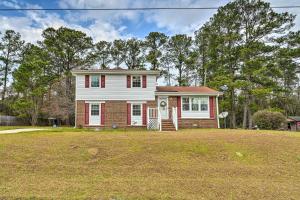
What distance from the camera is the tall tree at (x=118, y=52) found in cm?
3478

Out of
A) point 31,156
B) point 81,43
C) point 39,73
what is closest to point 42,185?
point 31,156

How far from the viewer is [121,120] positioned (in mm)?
18609

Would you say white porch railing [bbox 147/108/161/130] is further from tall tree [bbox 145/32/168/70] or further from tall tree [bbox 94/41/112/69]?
tall tree [bbox 94/41/112/69]

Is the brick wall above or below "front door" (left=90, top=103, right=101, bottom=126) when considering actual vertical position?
below

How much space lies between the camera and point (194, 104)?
1962cm

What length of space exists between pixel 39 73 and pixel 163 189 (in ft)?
89.1

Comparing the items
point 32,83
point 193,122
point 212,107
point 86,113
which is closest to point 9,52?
point 32,83

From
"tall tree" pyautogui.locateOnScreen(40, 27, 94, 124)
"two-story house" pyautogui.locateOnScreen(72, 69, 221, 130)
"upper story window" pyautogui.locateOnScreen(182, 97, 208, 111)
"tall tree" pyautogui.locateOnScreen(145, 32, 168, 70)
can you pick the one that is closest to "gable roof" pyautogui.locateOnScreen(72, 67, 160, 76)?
"two-story house" pyautogui.locateOnScreen(72, 69, 221, 130)

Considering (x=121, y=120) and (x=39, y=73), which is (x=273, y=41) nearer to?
(x=121, y=120)

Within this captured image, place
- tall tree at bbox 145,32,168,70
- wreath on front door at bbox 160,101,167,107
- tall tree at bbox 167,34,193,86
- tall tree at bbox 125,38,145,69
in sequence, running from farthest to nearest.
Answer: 1. tall tree at bbox 125,38,145,69
2. tall tree at bbox 145,32,168,70
3. tall tree at bbox 167,34,193,86
4. wreath on front door at bbox 160,101,167,107

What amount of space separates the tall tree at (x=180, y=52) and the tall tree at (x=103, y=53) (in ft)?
28.4

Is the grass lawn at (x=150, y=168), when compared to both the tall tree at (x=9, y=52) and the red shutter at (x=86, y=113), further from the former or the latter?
the tall tree at (x=9, y=52)

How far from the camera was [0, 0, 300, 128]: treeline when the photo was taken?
25.9 m

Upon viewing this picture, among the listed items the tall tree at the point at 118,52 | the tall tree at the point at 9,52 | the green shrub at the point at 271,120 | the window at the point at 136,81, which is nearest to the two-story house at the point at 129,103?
the window at the point at 136,81
